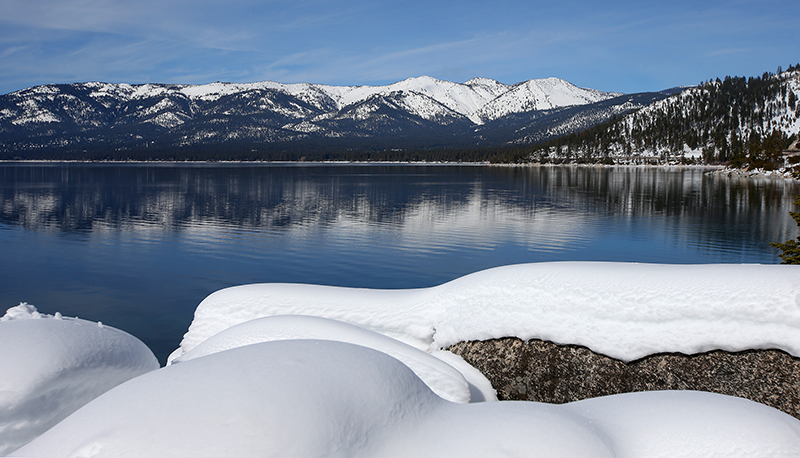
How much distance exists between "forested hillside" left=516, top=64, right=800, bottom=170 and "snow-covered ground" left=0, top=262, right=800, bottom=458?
537ft

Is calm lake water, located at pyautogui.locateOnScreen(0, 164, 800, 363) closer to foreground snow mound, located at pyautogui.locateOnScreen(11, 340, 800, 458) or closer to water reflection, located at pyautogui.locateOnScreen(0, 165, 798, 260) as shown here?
water reflection, located at pyautogui.locateOnScreen(0, 165, 798, 260)

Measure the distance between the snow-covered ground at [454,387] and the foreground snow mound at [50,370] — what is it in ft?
0.07

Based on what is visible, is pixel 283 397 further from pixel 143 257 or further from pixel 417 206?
pixel 417 206

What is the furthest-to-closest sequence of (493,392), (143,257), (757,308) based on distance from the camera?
(143,257) < (493,392) < (757,308)

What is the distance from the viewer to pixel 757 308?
530 cm

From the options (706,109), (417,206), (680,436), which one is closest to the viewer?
(680,436)

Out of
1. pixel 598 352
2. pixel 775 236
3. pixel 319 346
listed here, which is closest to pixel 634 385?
pixel 598 352

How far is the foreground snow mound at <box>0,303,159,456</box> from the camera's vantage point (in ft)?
12.9

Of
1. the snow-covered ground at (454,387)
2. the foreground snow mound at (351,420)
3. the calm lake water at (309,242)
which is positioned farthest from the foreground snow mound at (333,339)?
the calm lake water at (309,242)

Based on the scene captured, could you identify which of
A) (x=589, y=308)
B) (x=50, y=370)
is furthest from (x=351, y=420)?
(x=589, y=308)

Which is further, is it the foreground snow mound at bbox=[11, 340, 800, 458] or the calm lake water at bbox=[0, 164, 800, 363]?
the calm lake water at bbox=[0, 164, 800, 363]

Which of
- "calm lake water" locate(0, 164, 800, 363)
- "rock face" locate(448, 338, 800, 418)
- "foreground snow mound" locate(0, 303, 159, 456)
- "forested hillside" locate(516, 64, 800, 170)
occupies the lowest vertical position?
"calm lake water" locate(0, 164, 800, 363)

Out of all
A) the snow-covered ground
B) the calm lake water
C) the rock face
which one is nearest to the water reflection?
the calm lake water

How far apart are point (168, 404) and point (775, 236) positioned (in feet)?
97.9
